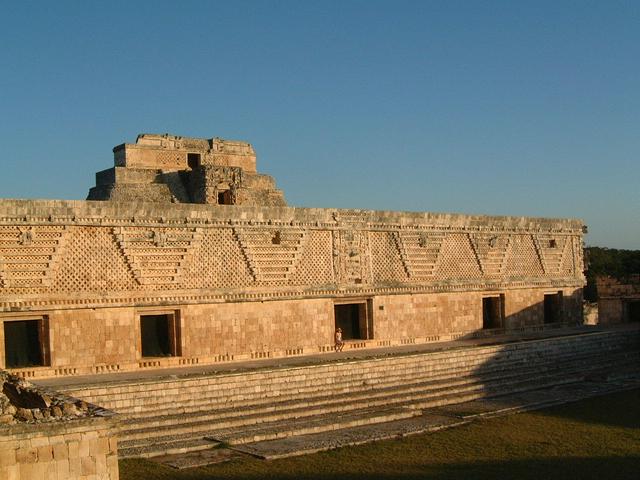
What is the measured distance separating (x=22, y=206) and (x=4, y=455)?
7972mm

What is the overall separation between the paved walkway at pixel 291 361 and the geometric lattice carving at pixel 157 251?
5.79ft

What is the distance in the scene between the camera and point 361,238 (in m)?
19.4

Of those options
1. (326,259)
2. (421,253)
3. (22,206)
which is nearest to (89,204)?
(22,206)

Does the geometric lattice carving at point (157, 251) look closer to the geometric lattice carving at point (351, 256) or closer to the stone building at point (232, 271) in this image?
the stone building at point (232, 271)

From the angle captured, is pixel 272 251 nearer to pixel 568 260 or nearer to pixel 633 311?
pixel 568 260

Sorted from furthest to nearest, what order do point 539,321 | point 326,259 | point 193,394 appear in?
point 539,321 < point 326,259 < point 193,394

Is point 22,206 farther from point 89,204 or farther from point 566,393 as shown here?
point 566,393

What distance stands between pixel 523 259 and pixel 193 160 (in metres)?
9.38

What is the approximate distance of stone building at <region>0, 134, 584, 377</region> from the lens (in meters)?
14.6

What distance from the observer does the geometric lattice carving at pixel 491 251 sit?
2203 cm

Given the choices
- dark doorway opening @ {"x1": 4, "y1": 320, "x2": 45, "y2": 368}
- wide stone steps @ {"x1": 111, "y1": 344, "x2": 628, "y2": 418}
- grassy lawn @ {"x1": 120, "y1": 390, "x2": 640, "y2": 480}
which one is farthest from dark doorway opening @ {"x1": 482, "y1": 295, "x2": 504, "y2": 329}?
dark doorway opening @ {"x1": 4, "y1": 320, "x2": 45, "y2": 368}

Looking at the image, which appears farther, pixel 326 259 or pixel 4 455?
pixel 326 259

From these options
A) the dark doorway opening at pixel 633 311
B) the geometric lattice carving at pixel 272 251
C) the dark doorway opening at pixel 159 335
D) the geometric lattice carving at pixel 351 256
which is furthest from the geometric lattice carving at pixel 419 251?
the dark doorway opening at pixel 633 311

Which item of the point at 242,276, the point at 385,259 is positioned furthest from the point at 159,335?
the point at 385,259
